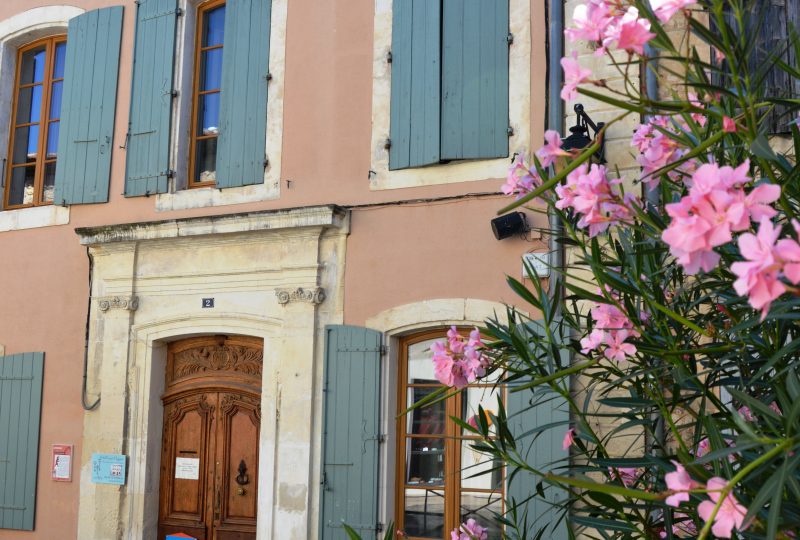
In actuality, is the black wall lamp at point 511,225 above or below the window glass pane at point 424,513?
above

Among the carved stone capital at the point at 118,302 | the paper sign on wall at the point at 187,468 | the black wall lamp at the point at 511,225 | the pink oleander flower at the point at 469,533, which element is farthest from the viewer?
the carved stone capital at the point at 118,302

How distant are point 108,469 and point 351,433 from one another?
88.0 inches

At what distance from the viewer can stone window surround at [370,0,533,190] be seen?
6535 mm

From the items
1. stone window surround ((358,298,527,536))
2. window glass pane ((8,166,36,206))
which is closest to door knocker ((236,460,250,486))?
stone window surround ((358,298,527,536))

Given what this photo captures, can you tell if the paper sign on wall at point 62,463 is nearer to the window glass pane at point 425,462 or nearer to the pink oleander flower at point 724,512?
the window glass pane at point 425,462

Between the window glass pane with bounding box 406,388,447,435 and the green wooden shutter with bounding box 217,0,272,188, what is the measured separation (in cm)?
208

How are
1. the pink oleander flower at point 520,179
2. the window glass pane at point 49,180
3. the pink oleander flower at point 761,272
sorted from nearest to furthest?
the pink oleander flower at point 761,272, the pink oleander flower at point 520,179, the window glass pane at point 49,180

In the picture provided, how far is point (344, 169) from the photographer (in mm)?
7148

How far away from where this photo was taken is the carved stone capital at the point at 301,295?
6973mm

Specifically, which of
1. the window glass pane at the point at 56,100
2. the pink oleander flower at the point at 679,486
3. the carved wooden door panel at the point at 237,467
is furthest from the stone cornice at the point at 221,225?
the pink oleander flower at the point at 679,486

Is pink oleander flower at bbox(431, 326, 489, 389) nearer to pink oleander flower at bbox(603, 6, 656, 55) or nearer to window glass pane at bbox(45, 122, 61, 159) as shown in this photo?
pink oleander flower at bbox(603, 6, 656, 55)

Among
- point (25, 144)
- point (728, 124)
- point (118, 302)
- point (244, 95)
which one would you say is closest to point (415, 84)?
point (244, 95)

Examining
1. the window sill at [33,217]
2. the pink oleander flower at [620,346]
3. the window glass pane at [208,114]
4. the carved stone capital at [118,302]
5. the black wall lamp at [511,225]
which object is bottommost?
the pink oleander flower at [620,346]

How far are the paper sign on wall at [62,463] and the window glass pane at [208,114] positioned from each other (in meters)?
2.87
